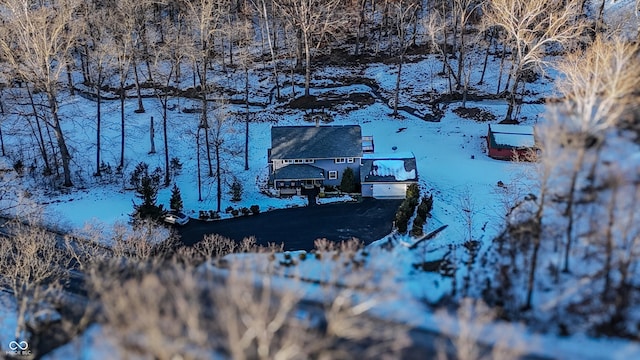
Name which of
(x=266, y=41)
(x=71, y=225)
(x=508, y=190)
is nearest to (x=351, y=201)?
(x=508, y=190)

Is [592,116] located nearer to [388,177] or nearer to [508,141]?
[388,177]

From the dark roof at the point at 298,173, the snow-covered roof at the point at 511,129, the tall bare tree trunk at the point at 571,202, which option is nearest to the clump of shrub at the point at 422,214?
the dark roof at the point at 298,173

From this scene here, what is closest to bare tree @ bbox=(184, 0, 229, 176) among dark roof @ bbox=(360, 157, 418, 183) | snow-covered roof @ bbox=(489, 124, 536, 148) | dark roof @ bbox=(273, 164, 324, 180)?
dark roof @ bbox=(273, 164, 324, 180)

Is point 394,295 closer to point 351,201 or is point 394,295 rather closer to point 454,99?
point 351,201

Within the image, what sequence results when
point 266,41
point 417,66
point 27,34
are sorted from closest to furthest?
point 27,34 < point 417,66 < point 266,41

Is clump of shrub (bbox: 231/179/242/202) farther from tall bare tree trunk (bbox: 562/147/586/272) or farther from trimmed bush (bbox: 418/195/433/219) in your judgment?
tall bare tree trunk (bbox: 562/147/586/272)

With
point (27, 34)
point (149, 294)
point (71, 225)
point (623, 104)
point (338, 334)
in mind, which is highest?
point (27, 34)

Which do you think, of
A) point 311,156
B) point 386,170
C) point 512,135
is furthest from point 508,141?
point 311,156

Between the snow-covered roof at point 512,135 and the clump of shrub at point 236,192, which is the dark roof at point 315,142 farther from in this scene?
the snow-covered roof at point 512,135
